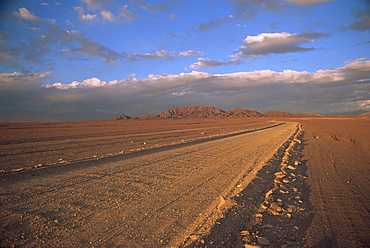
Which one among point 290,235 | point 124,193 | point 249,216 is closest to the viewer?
point 290,235

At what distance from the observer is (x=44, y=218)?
14.5ft

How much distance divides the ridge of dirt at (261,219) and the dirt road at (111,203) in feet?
1.21

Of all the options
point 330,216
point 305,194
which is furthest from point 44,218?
point 305,194

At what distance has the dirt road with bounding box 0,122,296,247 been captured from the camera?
3.79m

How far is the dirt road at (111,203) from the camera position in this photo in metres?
3.79

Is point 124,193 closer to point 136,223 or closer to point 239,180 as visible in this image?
point 136,223

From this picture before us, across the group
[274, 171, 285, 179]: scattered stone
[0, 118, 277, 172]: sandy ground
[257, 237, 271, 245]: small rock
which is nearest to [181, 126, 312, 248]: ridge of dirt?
[257, 237, 271, 245]: small rock

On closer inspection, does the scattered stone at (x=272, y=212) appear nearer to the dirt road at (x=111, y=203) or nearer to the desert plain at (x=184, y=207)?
the desert plain at (x=184, y=207)

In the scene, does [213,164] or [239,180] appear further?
[213,164]

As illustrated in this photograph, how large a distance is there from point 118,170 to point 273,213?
19.4 ft

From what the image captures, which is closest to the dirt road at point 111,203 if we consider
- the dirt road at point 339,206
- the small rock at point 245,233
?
the small rock at point 245,233

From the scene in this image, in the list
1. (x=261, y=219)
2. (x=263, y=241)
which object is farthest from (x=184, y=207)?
(x=263, y=241)

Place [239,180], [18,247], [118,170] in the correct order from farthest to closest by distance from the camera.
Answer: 1. [118,170]
2. [239,180]
3. [18,247]

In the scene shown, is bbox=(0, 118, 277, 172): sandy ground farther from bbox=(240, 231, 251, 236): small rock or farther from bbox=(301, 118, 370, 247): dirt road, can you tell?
bbox=(301, 118, 370, 247): dirt road
